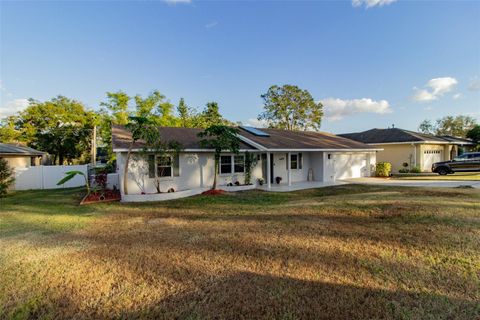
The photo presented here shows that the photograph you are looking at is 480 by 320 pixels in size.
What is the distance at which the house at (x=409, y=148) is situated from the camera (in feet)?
75.2

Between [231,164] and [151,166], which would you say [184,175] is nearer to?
[151,166]

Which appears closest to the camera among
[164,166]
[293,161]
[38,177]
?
[164,166]

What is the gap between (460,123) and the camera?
50.3 m

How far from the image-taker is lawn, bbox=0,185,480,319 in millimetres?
3270

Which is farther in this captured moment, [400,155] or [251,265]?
[400,155]

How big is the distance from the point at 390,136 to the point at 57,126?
39.6 m

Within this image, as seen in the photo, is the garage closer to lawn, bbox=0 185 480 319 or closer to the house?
the house

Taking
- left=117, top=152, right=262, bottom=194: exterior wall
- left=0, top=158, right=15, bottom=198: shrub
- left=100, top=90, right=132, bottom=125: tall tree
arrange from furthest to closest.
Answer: left=100, top=90, right=132, bottom=125: tall tree → left=0, top=158, right=15, bottom=198: shrub → left=117, top=152, right=262, bottom=194: exterior wall

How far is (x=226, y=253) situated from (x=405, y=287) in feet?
9.61

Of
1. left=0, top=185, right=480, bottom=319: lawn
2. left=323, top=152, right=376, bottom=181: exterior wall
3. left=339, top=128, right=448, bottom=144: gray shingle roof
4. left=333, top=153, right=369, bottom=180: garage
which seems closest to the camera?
left=0, top=185, right=480, bottom=319: lawn

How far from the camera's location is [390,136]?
986 inches

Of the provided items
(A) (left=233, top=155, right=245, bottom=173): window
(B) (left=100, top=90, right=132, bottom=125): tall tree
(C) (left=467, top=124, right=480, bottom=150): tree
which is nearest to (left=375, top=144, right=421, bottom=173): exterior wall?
(C) (left=467, top=124, right=480, bottom=150): tree

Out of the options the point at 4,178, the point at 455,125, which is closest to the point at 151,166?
A: the point at 4,178

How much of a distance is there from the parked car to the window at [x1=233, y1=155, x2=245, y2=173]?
649 inches
